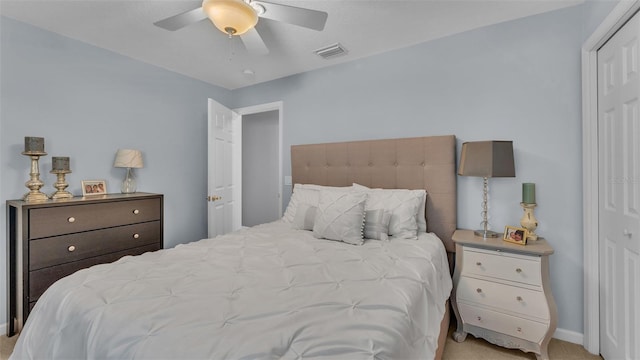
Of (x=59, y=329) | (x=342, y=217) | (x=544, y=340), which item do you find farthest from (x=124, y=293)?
(x=544, y=340)

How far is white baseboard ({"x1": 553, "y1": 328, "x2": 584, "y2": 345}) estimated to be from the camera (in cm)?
198

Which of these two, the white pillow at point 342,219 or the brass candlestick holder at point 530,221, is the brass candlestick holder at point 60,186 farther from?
the brass candlestick holder at point 530,221

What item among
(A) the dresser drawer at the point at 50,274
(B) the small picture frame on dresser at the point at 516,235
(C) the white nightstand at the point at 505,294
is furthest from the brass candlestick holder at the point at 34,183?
(B) the small picture frame on dresser at the point at 516,235

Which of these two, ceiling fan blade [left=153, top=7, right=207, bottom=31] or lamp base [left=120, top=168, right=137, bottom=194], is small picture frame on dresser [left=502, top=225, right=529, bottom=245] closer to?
ceiling fan blade [left=153, top=7, right=207, bottom=31]

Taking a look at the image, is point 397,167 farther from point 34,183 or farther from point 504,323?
point 34,183

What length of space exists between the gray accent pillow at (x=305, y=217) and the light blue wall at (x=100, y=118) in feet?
5.95

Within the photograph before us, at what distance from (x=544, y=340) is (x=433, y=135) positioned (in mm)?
1660

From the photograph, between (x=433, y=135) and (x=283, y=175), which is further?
(x=283, y=175)

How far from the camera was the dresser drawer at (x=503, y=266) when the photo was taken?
70.5 inches

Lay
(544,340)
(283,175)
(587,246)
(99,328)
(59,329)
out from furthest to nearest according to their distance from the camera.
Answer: (283,175)
(587,246)
(544,340)
(59,329)
(99,328)

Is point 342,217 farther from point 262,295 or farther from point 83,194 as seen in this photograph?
point 83,194

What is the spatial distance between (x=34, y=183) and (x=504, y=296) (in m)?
3.61

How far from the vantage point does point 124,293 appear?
1.13 metres

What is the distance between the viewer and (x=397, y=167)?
2.54m
